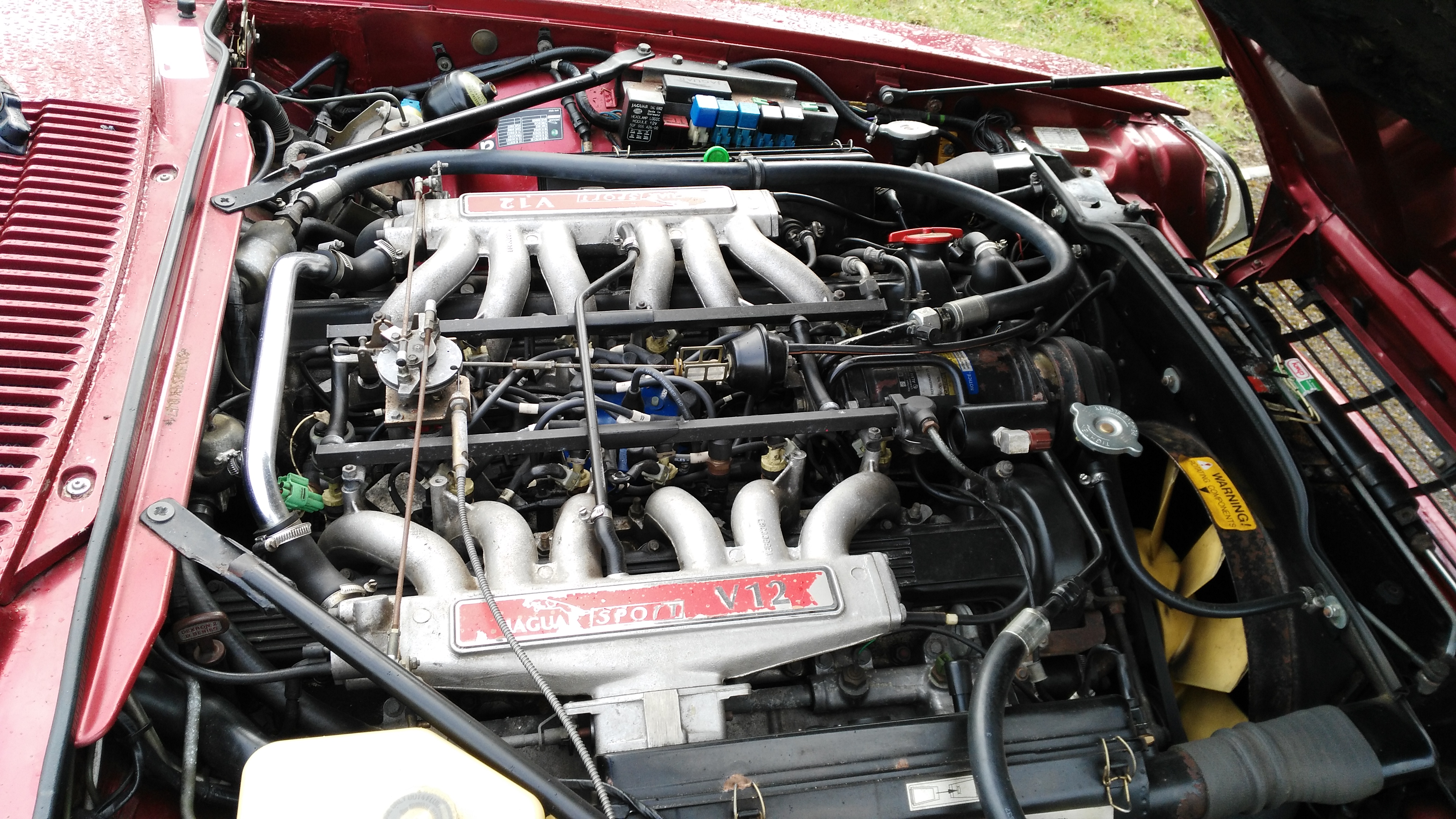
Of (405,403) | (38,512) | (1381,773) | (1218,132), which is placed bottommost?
(1381,773)

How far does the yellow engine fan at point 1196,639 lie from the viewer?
1.47 m

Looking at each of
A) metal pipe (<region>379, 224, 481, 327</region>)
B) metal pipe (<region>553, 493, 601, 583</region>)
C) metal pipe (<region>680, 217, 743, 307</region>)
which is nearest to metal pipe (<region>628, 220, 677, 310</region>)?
metal pipe (<region>680, 217, 743, 307</region>)

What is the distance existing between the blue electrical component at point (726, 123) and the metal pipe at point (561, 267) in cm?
56

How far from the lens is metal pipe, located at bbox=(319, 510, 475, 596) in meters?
1.21

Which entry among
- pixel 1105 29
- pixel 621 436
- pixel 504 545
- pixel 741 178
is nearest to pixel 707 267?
pixel 741 178

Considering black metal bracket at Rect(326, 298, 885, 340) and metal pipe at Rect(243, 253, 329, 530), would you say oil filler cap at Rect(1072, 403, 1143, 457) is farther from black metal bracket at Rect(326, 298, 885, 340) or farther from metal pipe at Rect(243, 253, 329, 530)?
metal pipe at Rect(243, 253, 329, 530)

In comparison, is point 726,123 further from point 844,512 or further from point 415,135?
point 844,512

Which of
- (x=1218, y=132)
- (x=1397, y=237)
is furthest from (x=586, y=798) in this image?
(x=1218, y=132)

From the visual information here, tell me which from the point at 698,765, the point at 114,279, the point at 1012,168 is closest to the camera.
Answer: the point at 698,765

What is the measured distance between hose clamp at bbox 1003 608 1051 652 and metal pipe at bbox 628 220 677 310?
79 centimetres

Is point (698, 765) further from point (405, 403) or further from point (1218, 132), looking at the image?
point (1218, 132)

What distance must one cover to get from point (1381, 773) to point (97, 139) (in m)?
2.24

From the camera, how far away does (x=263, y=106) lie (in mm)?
1872

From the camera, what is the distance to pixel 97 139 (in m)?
1.56
